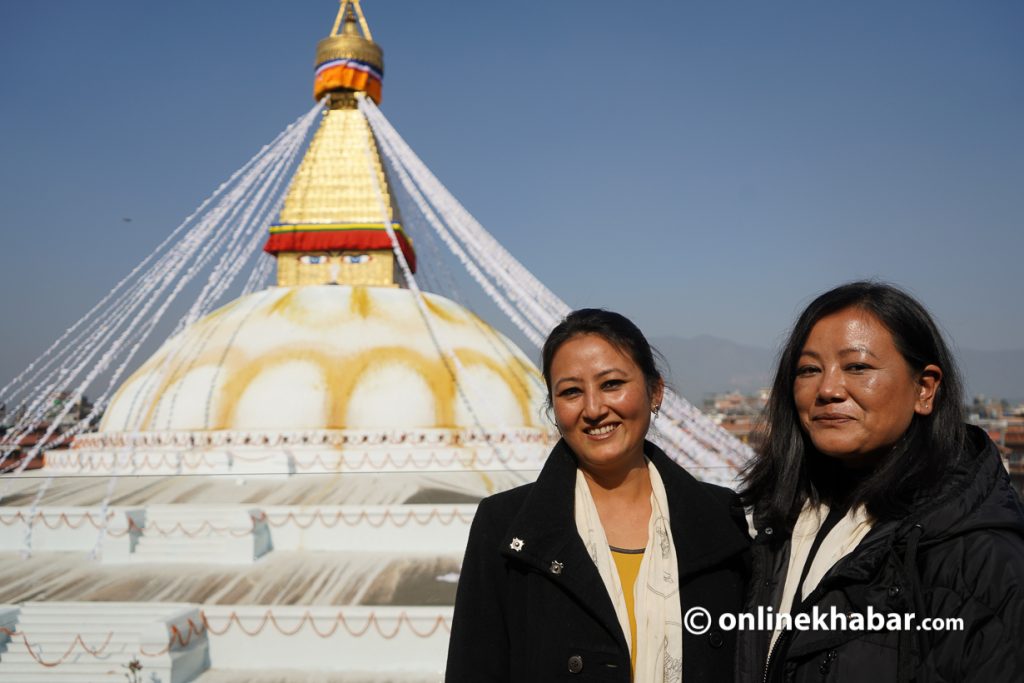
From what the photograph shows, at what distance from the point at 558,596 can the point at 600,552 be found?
14 centimetres

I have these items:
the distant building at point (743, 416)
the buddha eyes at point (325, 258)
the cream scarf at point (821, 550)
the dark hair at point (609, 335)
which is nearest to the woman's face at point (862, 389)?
the cream scarf at point (821, 550)

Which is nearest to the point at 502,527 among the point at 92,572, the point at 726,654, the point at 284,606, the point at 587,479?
the point at 587,479

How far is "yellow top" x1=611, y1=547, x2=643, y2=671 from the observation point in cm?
153

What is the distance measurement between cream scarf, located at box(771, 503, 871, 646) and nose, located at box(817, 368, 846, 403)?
228 mm

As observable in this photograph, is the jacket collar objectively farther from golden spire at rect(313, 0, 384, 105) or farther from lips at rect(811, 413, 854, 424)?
golden spire at rect(313, 0, 384, 105)

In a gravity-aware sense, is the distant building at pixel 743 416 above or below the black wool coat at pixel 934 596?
A: above

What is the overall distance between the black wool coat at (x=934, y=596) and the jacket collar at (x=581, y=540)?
0.70 feet

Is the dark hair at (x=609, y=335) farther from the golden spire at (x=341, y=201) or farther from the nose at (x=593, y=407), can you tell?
the golden spire at (x=341, y=201)

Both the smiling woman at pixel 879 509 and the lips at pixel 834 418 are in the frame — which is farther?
the lips at pixel 834 418

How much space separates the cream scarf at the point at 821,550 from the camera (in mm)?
1415

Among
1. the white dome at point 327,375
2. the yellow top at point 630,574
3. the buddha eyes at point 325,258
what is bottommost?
the yellow top at point 630,574

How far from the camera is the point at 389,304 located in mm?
11250

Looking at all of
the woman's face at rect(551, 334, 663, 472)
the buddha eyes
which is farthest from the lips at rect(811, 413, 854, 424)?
the buddha eyes

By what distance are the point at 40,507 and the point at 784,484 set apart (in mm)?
7442
